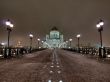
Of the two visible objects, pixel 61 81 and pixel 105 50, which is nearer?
pixel 61 81

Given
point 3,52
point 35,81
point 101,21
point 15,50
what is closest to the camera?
point 35,81

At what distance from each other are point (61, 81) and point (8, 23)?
25.3 m

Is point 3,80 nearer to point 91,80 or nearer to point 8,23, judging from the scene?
point 91,80

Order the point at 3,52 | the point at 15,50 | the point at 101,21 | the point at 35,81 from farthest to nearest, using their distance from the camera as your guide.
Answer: the point at 15,50 < the point at 101,21 < the point at 3,52 < the point at 35,81

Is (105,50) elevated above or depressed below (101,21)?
below

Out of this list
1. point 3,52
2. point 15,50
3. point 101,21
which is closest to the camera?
point 3,52

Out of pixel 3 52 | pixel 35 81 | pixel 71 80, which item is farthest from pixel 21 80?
pixel 3 52

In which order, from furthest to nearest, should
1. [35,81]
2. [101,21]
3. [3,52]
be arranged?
[101,21] → [3,52] → [35,81]

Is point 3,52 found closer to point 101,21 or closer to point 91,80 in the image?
point 101,21

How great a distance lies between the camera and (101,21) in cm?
3241

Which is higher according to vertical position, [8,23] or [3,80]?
[8,23]

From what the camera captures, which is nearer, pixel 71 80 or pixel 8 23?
pixel 71 80

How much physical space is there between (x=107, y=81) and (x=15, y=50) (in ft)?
97.0

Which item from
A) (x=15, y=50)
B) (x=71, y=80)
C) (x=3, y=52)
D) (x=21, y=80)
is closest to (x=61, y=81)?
(x=71, y=80)
